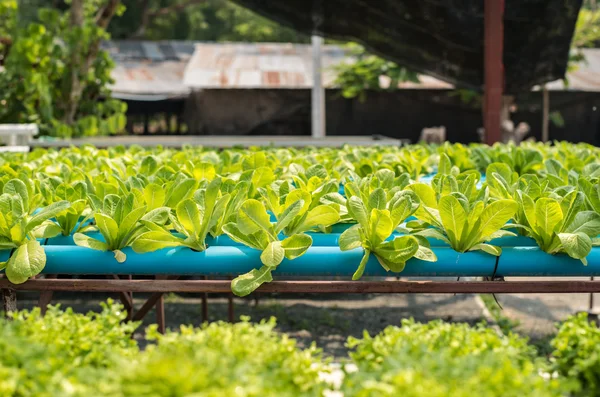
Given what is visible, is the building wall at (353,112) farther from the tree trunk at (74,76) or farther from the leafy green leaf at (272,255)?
the leafy green leaf at (272,255)

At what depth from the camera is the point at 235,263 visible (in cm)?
230

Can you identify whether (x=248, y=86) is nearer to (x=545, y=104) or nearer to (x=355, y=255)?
(x=545, y=104)

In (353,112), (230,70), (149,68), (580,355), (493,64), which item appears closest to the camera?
(580,355)

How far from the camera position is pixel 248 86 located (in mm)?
17344

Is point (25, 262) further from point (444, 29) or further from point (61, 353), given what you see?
point (444, 29)

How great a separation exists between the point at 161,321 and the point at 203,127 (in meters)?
14.4

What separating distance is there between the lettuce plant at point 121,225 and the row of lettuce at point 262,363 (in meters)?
0.48

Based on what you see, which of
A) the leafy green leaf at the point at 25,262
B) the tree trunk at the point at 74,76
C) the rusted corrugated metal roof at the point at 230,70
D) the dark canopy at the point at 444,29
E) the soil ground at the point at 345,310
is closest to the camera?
the leafy green leaf at the point at 25,262

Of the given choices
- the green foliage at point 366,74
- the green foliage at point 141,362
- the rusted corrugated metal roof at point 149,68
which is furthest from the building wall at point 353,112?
the green foliage at point 141,362

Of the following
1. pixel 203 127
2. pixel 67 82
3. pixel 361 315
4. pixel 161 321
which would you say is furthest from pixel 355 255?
pixel 203 127

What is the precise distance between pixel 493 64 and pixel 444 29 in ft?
4.60

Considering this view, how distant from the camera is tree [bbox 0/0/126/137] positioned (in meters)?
8.94

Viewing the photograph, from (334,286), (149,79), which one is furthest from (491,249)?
(149,79)

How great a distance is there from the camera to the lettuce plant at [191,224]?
2.29m
